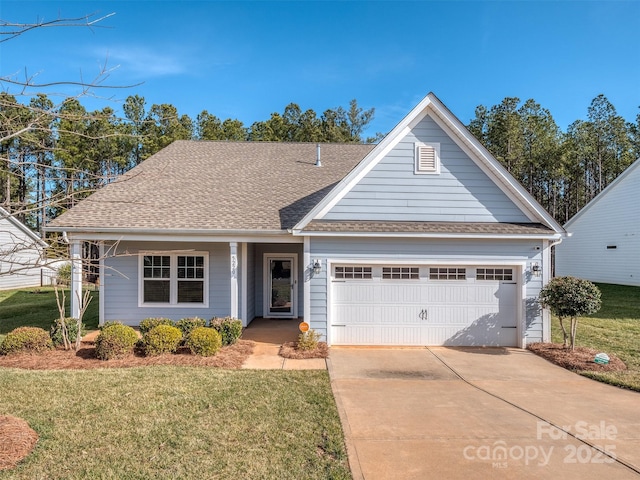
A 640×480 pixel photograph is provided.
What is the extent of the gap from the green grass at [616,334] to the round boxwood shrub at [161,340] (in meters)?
8.90

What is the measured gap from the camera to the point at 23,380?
6.76 meters

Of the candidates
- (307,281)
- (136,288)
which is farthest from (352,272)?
(136,288)

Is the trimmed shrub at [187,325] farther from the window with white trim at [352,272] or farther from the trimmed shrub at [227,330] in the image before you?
the window with white trim at [352,272]

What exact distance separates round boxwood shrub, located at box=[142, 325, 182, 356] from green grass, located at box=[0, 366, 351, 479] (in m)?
0.88

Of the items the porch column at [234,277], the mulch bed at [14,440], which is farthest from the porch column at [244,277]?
the mulch bed at [14,440]

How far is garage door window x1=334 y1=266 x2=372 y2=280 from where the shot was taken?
9.77 meters

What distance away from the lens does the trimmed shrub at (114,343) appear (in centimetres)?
815

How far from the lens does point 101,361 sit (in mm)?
8086

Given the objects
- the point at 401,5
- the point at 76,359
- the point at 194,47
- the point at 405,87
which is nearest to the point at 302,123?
the point at 405,87

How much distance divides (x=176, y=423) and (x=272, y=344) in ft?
15.0

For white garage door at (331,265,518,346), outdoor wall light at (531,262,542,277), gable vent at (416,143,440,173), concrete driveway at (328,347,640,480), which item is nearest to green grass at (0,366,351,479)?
concrete driveway at (328,347,640,480)

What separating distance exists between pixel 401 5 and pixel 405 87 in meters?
9.09

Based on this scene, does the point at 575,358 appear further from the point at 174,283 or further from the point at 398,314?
the point at 174,283

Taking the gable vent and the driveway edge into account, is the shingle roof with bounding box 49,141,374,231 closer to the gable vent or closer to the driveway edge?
the gable vent
